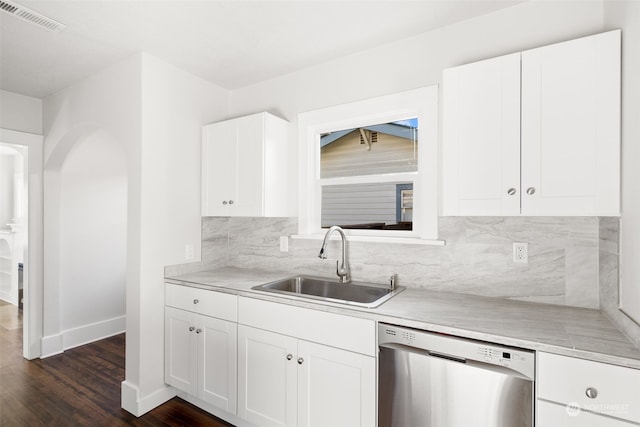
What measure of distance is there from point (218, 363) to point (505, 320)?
1745 mm

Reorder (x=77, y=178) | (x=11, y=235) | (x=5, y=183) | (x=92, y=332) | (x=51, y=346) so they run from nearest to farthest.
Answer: (x=51, y=346)
(x=77, y=178)
(x=92, y=332)
(x=11, y=235)
(x=5, y=183)

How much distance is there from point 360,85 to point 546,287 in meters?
1.73

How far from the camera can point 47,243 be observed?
10.4 feet

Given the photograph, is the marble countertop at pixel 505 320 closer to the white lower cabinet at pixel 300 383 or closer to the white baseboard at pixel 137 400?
the white lower cabinet at pixel 300 383

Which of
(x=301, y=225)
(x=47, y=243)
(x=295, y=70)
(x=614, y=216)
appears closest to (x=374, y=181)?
(x=301, y=225)

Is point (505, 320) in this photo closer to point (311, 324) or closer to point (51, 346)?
point (311, 324)

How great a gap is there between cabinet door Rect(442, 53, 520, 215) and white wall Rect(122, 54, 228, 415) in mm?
1972

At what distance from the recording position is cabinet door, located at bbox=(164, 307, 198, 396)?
229cm

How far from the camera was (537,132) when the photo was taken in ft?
4.97

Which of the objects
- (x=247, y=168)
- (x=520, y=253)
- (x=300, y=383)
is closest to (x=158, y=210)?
(x=247, y=168)

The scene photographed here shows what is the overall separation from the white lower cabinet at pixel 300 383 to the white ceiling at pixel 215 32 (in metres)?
1.88

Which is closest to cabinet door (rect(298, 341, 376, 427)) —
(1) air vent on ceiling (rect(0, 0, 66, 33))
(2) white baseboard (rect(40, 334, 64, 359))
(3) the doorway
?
(1) air vent on ceiling (rect(0, 0, 66, 33))

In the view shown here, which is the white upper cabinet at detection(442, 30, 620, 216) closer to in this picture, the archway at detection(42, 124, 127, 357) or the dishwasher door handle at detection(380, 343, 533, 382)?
the dishwasher door handle at detection(380, 343, 533, 382)

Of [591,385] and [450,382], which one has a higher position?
[591,385]
